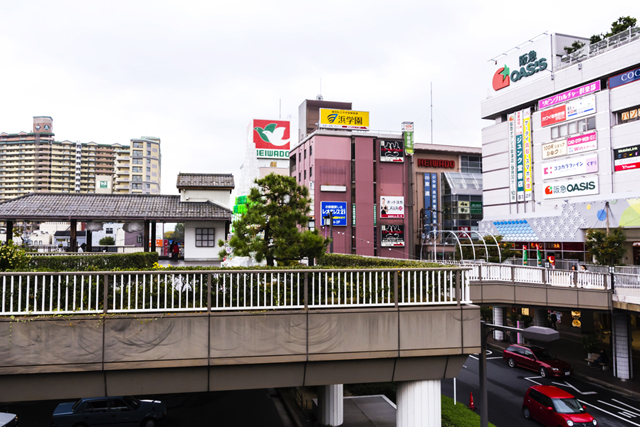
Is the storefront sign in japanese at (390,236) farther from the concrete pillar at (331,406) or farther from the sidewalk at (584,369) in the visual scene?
the concrete pillar at (331,406)

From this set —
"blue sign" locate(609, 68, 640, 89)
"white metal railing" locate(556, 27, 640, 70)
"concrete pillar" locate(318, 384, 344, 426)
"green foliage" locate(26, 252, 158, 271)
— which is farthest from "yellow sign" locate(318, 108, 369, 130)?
A: "concrete pillar" locate(318, 384, 344, 426)

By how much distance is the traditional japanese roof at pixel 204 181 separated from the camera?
21827 millimetres

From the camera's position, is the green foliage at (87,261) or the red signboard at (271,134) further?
the red signboard at (271,134)

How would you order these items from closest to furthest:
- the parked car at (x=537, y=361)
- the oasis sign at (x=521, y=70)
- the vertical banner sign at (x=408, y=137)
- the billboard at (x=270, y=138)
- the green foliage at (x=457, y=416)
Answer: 1. the green foliage at (x=457, y=416)
2. the parked car at (x=537, y=361)
3. the billboard at (x=270, y=138)
4. the oasis sign at (x=521, y=70)
5. the vertical banner sign at (x=408, y=137)

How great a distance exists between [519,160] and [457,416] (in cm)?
3374

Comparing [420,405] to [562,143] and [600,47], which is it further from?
[600,47]

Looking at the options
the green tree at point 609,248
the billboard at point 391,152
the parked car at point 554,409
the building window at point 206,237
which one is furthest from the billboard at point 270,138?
the parked car at point 554,409

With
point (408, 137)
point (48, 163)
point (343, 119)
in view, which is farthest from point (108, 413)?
point (48, 163)

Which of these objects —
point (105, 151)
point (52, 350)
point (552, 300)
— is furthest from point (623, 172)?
point (105, 151)

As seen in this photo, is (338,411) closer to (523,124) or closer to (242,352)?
(242,352)

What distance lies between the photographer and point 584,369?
27062 mm

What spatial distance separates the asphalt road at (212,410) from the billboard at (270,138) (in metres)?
22.7

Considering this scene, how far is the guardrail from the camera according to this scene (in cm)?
840

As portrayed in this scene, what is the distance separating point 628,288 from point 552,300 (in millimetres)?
4203
